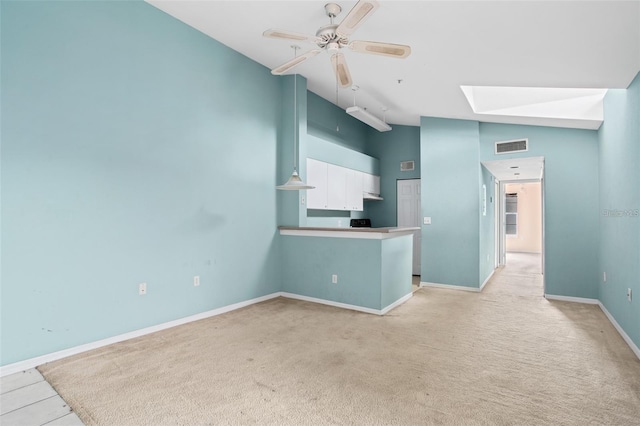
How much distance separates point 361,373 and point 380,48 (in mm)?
2492

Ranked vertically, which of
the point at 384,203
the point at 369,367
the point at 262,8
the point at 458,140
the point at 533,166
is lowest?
the point at 369,367

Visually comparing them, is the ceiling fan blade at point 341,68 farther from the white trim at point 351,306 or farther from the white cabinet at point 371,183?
the white cabinet at point 371,183

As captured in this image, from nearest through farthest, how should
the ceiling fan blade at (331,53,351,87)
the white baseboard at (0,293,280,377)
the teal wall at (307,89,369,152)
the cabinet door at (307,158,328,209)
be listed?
the white baseboard at (0,293,280,377) → the ceiling fan blade at (331,53,351,87) → the cabinet door at (307,158,328,209) → the teal wall at (307,89,369,152)

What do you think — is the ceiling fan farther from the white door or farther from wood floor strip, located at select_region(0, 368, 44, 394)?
the white door

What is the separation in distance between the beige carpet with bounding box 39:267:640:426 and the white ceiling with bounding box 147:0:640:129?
2.50 metres

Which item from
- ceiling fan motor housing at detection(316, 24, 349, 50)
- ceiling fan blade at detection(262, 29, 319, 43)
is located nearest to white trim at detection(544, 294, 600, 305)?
ceiling fan motor housing at detection(316, 24, 349, 50)

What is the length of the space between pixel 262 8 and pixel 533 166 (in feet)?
16.5

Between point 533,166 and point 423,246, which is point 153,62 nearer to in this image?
point 423,246

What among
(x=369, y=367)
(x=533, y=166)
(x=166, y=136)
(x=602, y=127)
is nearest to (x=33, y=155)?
(x=166, y=136)

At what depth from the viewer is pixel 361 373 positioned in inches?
99.0

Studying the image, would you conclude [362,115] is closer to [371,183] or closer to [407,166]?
[371,183]

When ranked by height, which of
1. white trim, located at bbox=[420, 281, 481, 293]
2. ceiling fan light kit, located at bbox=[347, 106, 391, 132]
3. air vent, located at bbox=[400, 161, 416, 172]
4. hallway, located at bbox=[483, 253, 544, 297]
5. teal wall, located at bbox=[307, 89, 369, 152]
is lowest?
Answer: hallway, located at bbox=[483, 253, 544, 297]

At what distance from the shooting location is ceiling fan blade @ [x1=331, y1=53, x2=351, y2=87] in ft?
9.58

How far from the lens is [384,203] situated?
749 centimetres
